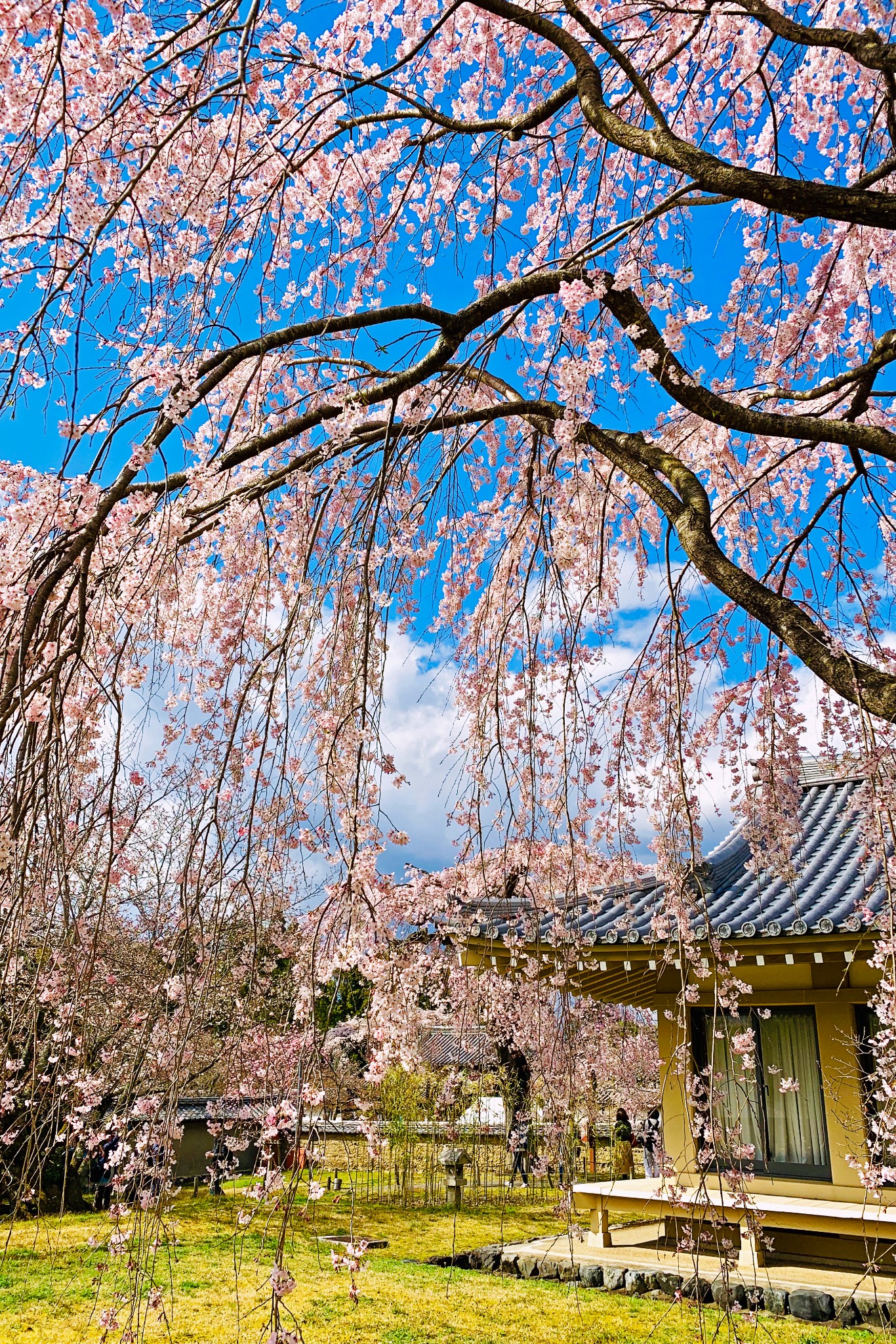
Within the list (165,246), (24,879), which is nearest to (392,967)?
(24,879)

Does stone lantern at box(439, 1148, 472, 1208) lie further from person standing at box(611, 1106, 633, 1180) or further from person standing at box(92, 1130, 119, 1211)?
person standing at box(92, 1130, 119, 1211)

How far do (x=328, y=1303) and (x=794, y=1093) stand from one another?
365 cm

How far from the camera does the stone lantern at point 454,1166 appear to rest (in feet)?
36.0

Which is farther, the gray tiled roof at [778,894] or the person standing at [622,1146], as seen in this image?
the person standing at [622,1146]

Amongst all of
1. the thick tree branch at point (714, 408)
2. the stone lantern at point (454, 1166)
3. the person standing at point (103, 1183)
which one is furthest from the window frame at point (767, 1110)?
the person standing at point (103, 1183)

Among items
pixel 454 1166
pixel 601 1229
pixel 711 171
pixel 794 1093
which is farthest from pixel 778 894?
pixel 454 1166

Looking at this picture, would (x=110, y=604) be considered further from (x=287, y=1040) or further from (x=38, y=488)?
(x=287, y=1040)

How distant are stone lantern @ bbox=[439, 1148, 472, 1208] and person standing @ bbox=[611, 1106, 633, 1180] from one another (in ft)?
6.54

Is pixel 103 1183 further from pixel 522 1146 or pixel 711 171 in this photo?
pixel 711 171

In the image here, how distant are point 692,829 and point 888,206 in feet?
5.39

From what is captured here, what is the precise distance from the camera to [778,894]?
22.8 feet

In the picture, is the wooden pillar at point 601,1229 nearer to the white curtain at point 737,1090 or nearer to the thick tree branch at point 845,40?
the white curtain at point 737,1090

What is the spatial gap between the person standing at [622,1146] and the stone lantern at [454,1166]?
1993 millimetres

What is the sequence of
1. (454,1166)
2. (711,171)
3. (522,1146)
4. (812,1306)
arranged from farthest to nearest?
1. (522,1146)
2. (454,1166)
3. (812,1306)
4. (711,171)
